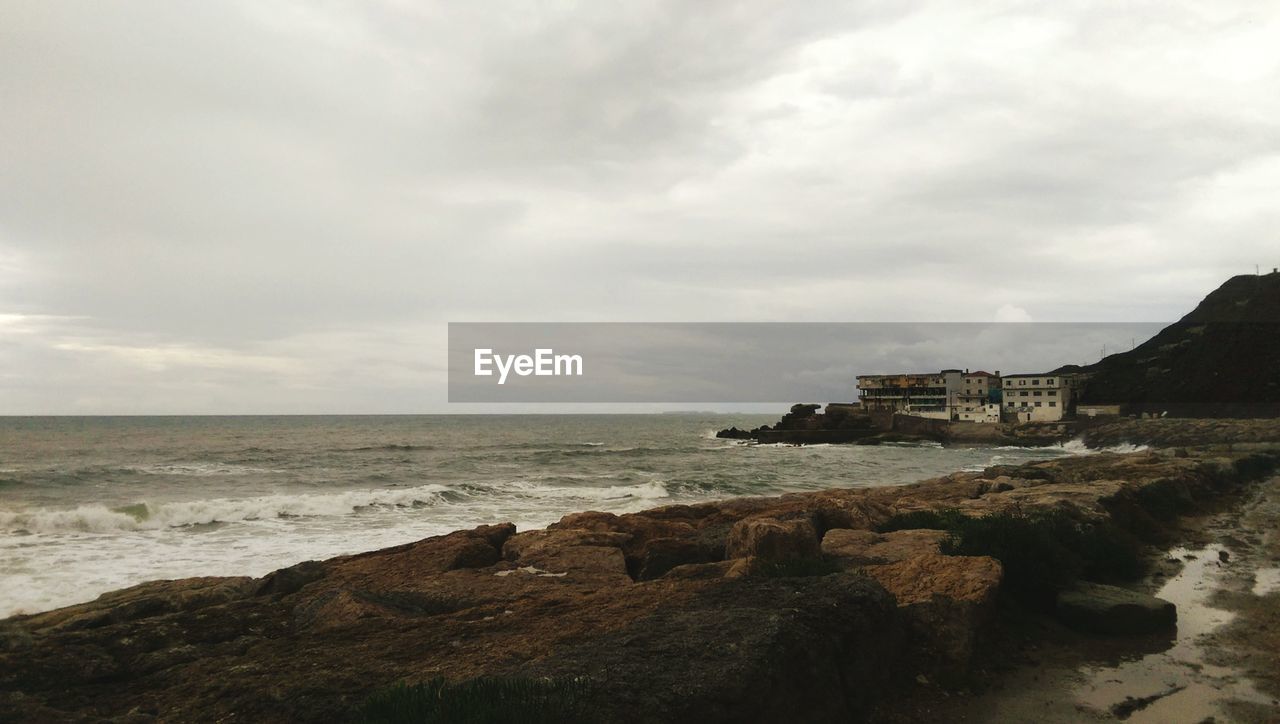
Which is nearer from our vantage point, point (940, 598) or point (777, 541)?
point (940, 598)

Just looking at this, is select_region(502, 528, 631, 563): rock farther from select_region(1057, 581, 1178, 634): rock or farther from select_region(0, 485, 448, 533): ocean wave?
select_region(0, 485, 448, 533): ocean wave

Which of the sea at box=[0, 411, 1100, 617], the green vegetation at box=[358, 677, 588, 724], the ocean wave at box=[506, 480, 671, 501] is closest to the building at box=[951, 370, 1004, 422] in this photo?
the sea at box=[0, 411, 1100, 617]

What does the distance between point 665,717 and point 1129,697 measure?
394 cm

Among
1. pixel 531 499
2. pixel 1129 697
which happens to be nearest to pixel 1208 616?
pixel 1129 697

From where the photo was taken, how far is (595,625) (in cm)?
556

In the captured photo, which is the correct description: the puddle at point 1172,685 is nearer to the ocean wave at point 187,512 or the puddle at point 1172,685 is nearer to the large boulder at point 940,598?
the large boulder at point 940,598

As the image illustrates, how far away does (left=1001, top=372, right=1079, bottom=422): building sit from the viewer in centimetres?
9931

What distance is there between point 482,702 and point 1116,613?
633 cm

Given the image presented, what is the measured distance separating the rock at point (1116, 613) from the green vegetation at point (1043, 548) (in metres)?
0.32

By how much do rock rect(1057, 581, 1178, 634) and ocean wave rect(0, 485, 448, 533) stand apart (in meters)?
21.6

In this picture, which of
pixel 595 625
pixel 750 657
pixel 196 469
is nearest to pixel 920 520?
pixel 595 625

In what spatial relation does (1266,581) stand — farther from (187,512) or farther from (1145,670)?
(187,512)

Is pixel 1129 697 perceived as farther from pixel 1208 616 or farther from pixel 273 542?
pixel 273 542

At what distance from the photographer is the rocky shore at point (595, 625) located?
14.4 ft
